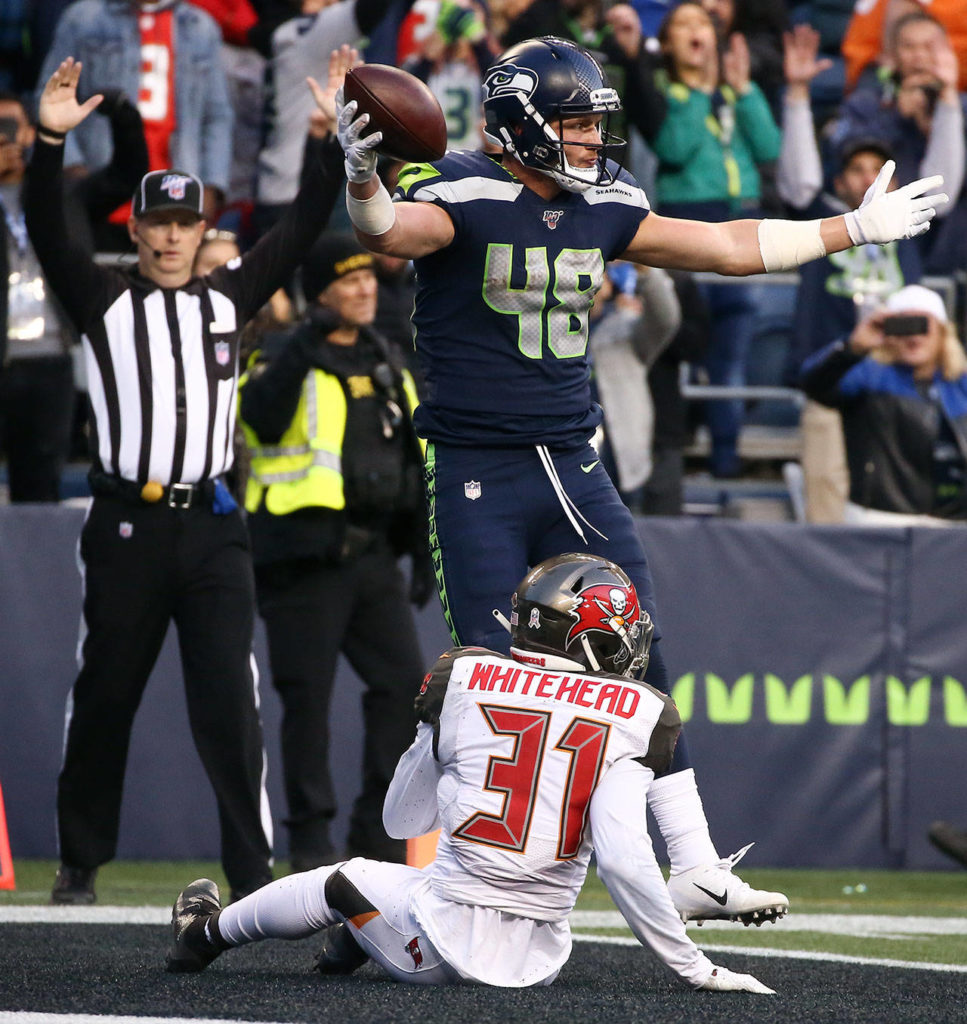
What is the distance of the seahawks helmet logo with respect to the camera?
13.3ft

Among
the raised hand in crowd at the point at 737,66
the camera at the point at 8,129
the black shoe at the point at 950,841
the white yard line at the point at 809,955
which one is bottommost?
the black shoe at the point at 950,841

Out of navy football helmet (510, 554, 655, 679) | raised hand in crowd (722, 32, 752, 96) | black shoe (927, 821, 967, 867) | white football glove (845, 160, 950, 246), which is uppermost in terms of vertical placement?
raised hand in crowd (722, 32, 752, 96)

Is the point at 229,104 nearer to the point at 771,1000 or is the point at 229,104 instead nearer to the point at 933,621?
the point at 933,621

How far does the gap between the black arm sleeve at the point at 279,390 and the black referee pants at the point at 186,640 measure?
769 millimetres

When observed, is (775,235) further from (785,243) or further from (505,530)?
(505,530)

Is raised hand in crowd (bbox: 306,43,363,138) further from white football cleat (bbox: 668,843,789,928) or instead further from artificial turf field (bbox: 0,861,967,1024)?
white football cleat (bbox: 668,843,789,928)

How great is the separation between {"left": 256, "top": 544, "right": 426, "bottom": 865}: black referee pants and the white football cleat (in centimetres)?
238

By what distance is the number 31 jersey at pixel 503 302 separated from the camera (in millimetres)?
4016

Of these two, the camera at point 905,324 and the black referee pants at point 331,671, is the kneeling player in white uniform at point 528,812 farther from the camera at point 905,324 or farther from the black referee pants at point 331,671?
the camera at point 905,324

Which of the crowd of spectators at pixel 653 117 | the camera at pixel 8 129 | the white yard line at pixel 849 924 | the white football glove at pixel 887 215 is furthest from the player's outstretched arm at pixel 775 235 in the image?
the camera at pixel 8 129

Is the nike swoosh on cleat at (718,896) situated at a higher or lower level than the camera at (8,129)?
lower

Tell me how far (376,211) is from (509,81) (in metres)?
0.58

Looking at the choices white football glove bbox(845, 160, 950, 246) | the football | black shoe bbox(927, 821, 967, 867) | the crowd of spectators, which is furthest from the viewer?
the crowd of spectators

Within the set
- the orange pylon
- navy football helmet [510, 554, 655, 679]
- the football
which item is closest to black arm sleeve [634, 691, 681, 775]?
navy football helmet [510, 554, 655, 679]
